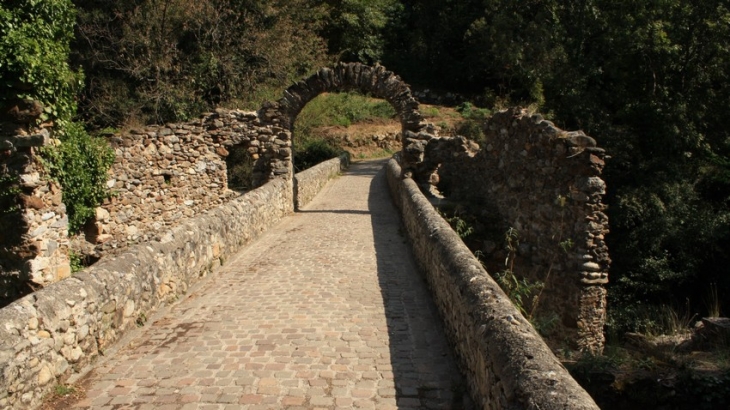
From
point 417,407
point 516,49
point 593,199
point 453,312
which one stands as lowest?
point 417,407

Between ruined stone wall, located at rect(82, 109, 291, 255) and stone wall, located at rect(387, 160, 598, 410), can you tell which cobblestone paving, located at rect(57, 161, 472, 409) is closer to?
stone wall, located at rect(387, 160, 598, 410)

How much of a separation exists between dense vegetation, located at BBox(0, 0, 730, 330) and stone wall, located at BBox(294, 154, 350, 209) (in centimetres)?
502

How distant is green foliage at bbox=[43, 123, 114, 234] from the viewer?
1057 cm

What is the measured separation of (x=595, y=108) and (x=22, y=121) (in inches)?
676

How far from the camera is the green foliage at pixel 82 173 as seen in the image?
1057 cm

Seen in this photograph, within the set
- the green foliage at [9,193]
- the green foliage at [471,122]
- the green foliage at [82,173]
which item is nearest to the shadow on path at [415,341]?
the green foliage at [9,193]

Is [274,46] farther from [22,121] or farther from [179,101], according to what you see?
[22,121]

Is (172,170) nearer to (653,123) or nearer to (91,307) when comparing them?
(91,307)

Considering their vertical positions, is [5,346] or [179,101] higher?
[179,101]

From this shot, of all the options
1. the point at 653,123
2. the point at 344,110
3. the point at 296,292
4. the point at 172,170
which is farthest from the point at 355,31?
the point at 296,292

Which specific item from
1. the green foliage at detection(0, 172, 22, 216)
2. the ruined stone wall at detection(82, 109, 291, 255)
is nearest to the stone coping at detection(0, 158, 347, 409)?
the green foliage at detection(0, 172, 22, 216)

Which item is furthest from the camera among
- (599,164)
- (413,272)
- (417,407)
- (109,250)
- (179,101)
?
(179,101)

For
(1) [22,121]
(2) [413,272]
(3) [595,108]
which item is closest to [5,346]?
(2) [413,272]

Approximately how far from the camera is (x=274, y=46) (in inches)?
1019
